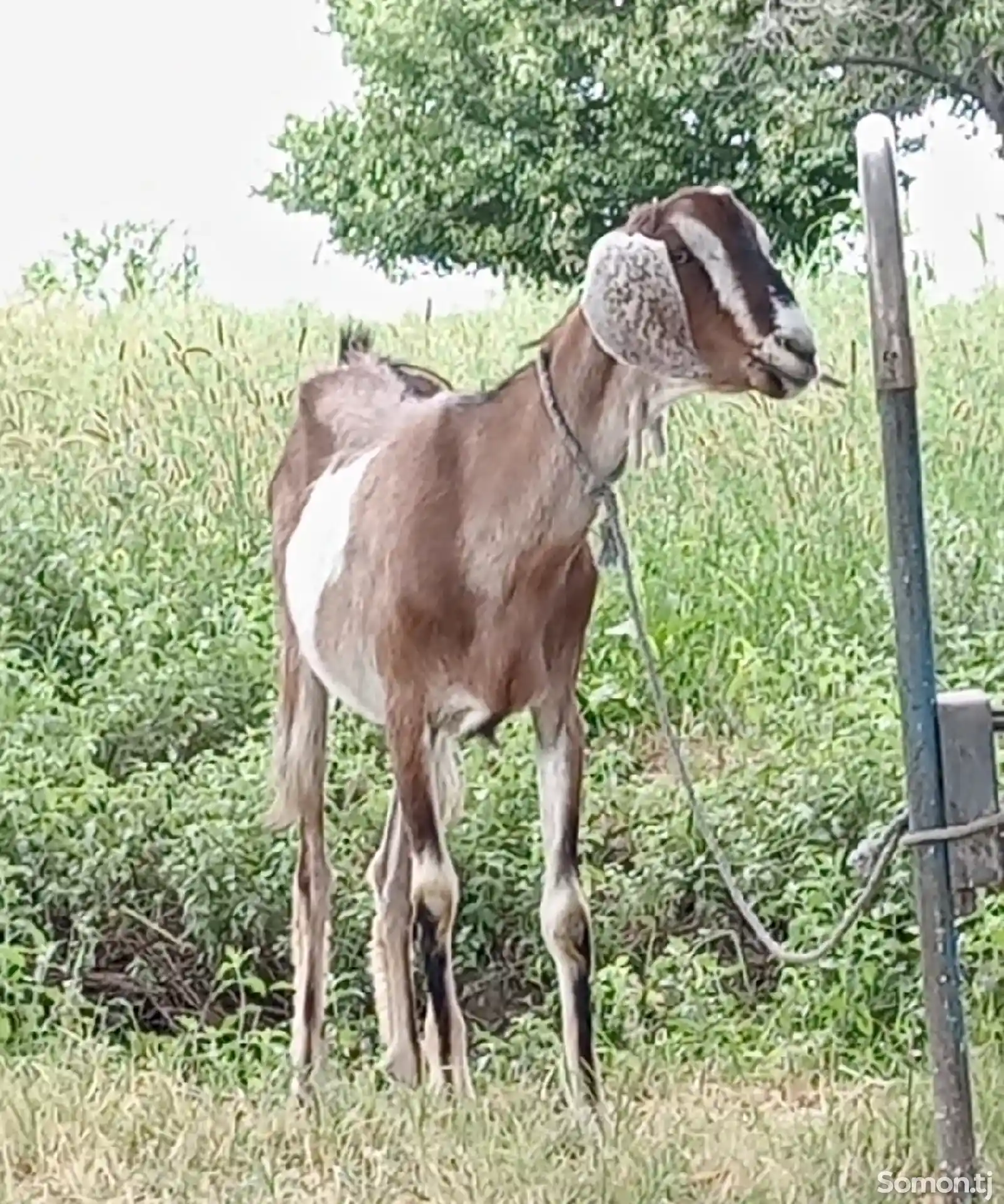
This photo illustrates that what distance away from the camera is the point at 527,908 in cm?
330

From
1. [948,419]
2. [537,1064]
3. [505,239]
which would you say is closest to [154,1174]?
[537,1064]

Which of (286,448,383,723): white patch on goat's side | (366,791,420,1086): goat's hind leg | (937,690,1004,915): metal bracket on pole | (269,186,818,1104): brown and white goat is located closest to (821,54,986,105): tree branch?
(269,186,818,1104): brown and white goat

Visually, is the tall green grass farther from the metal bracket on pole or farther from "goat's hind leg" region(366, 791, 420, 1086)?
the metal bracket on pole

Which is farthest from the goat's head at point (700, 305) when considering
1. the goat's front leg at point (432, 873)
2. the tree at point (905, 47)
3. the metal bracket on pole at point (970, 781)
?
the tree at point (905, 47)

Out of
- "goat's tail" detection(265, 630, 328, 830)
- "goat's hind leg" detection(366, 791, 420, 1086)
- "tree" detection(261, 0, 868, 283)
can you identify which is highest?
"tree" detection(261, 0, 868, 283)

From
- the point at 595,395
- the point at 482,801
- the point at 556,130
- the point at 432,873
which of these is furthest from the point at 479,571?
the point at 556,130

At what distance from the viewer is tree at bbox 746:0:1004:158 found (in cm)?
350

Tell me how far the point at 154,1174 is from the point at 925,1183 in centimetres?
91

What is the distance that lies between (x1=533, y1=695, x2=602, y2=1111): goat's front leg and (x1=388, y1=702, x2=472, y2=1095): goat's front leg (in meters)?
0.13

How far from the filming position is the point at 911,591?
2102mm

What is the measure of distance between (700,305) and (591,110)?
127 cm

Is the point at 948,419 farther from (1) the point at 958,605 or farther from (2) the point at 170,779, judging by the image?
(2) the point at 170,779

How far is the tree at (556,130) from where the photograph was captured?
11.3 ft

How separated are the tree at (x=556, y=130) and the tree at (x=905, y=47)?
47 millimetres
